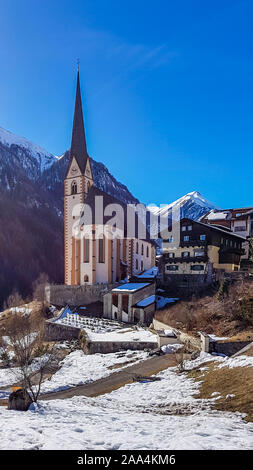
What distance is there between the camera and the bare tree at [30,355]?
13.2m

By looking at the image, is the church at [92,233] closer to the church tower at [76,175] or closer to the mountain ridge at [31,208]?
the church tower at [76,175]

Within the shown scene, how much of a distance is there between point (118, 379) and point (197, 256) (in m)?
20.2

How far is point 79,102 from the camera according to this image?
163ft

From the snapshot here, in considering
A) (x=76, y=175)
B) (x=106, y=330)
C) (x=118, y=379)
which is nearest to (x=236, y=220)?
(x=76, y=175)

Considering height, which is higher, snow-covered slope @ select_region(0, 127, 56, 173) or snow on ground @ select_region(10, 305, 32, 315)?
snow-covered slope @ select_region(0, 127, 56, 173)

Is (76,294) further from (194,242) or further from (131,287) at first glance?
(194,242)

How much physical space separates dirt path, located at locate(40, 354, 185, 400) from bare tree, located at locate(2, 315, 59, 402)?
5.76 feet

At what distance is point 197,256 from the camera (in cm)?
3522

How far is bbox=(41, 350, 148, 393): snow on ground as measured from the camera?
1866cm

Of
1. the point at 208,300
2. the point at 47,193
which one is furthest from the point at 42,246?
the point at 208,300

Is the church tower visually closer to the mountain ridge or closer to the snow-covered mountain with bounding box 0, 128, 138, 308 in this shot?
the snow-covered mountain with bounding box 0, 128, 138, 308

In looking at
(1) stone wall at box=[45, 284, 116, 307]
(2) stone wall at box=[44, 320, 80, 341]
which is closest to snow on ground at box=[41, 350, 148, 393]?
(2) stone wall at box=[44, 320, 80, 341]

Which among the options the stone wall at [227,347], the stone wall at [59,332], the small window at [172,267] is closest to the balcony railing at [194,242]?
the small window at [172,267]

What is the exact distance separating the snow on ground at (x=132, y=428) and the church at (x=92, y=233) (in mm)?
28286
